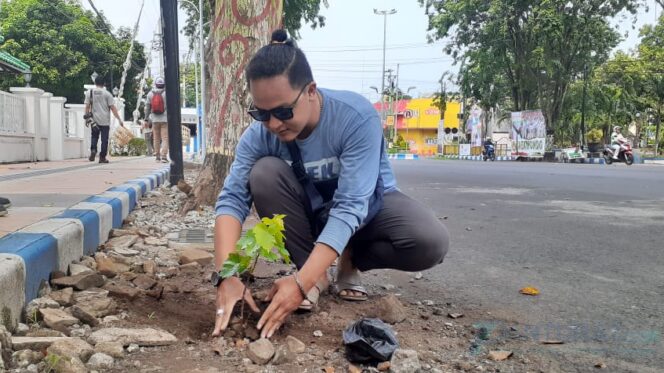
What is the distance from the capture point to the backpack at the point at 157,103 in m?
10.5

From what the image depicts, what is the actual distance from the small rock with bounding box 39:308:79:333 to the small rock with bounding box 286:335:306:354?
702 mm

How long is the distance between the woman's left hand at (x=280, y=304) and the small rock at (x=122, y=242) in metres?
1.70

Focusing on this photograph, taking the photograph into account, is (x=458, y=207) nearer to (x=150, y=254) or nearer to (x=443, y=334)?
(x=150, y=254)

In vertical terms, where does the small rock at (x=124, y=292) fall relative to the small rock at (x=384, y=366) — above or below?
above

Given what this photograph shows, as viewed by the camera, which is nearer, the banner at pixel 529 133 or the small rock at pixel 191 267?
the small rock at pixel 191 267

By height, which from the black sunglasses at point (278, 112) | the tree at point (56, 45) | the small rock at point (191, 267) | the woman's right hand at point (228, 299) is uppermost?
the tree at point (56, 45)

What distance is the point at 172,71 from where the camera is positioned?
5824mm

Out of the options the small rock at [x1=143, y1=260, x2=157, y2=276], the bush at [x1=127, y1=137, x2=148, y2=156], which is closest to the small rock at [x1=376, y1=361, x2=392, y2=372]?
the small rock at [x1=143, y1=260, x2=157, y2=276]

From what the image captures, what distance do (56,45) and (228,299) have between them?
30499 mm

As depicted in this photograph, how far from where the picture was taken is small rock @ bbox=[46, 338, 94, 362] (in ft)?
5.25

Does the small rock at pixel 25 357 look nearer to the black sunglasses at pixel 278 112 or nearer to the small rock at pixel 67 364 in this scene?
the small rock at pixel 67 364

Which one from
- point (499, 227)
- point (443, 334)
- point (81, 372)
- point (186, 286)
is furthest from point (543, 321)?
point (499, 227)

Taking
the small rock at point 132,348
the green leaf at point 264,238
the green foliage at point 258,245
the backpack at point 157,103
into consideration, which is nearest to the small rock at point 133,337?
the small rock at point 132,348

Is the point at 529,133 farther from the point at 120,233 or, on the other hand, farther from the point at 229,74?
the point at 120,233
